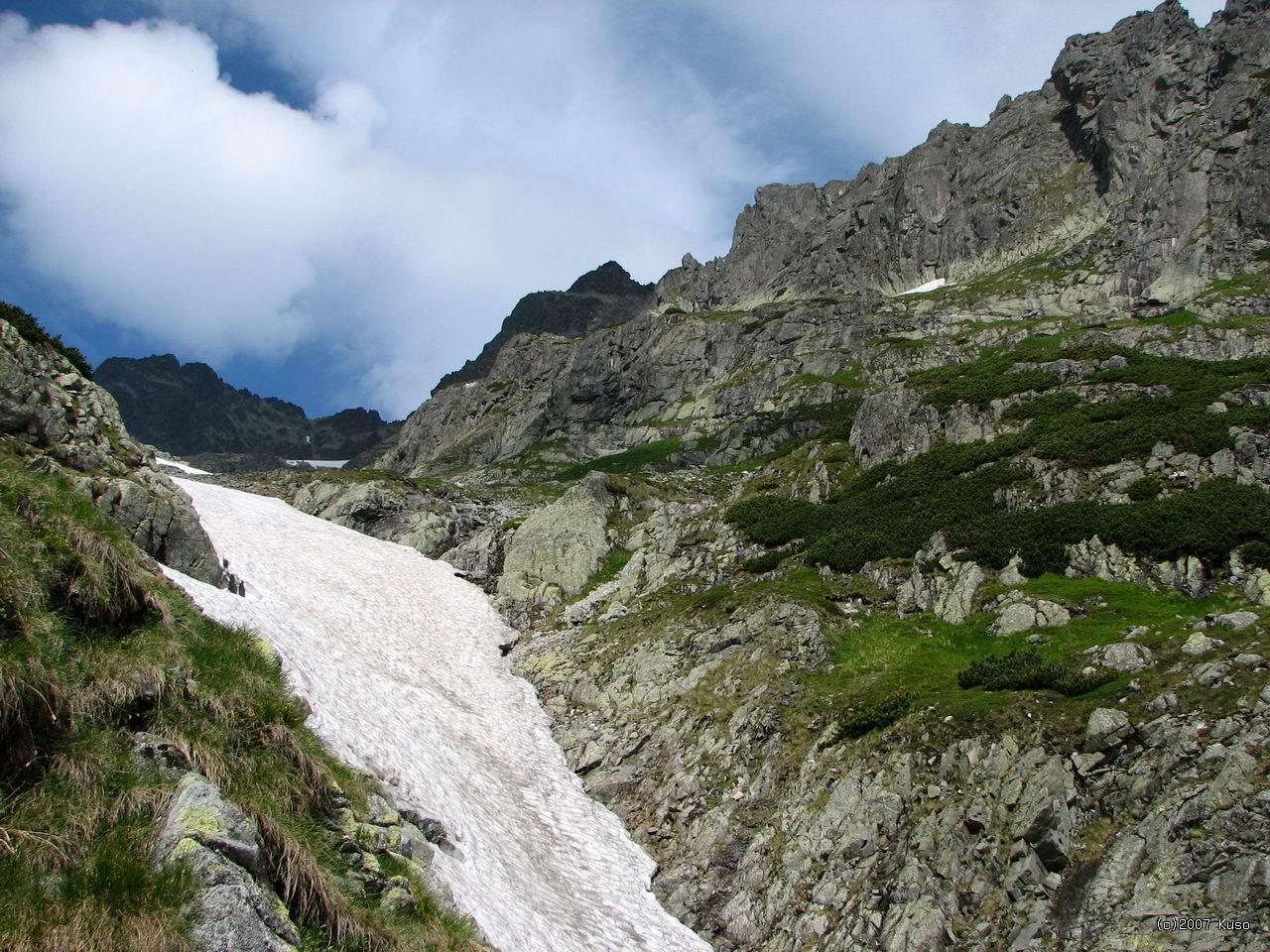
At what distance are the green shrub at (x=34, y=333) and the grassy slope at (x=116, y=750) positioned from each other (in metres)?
22.9

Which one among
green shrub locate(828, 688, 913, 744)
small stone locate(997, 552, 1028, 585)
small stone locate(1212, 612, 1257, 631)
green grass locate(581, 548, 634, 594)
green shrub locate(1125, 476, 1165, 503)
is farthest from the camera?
green grass locate(581, 548, 634, 594)

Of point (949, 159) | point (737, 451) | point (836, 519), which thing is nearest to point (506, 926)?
point (836, 519)

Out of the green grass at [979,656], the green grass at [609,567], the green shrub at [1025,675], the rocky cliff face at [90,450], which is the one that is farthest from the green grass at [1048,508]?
the rocky cliff face at [90,450]

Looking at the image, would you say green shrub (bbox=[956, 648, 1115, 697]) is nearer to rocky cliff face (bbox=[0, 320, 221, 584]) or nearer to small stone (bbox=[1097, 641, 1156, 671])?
small stone (bbox=[1097, 641, 1156, 671])

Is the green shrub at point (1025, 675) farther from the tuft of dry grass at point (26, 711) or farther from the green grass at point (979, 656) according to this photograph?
the tuft of dry grass at point (26, 711)

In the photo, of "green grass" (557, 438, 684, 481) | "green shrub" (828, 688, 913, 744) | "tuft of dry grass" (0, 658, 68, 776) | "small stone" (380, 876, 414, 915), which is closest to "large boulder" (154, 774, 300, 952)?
"tuft of dry grass" (0, 658, 68, 776)

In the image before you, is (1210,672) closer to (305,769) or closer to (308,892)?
(308,892)

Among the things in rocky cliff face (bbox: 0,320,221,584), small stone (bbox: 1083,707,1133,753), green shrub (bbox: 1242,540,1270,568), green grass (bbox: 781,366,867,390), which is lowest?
rocky cliff face (bbox: 0,320,221,584)

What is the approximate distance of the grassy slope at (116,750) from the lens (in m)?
6.91

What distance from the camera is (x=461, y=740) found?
25.7 m

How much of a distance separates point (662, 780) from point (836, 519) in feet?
55.8

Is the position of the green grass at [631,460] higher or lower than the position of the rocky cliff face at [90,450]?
higher

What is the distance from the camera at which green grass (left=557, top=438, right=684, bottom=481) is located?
Result: 12519 cm

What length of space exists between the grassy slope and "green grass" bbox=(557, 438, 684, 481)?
108439 millimetres
